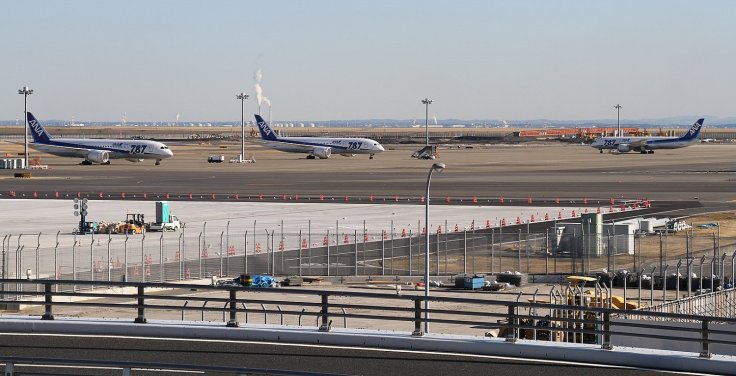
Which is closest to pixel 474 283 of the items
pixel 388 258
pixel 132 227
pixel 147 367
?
pixel 388 258

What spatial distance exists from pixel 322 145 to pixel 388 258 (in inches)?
5126

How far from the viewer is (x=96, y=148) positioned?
161375 mm

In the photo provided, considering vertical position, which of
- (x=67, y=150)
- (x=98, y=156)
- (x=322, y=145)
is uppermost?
(x=322, y=145)

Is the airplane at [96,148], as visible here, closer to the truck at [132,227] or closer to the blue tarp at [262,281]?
the truck at [132,227]

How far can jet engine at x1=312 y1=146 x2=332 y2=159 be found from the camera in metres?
186

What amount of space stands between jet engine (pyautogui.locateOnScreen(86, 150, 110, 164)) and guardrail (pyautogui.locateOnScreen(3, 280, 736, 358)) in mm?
111223

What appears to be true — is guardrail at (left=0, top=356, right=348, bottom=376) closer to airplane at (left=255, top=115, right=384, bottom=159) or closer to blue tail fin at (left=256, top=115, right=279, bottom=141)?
airplane at (left=255, top=115, right=384, bottom=159)

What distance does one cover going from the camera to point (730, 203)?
9262cm

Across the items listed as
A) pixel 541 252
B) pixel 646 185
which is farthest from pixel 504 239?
pixel 646 185

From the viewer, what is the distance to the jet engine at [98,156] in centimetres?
15850

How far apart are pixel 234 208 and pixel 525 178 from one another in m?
49.8

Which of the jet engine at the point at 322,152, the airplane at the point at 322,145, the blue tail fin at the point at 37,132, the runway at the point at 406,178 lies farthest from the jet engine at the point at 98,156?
the airplane at the point at 322,145

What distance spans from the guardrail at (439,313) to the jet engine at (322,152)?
444ft

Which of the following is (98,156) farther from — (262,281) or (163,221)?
(262,281)
